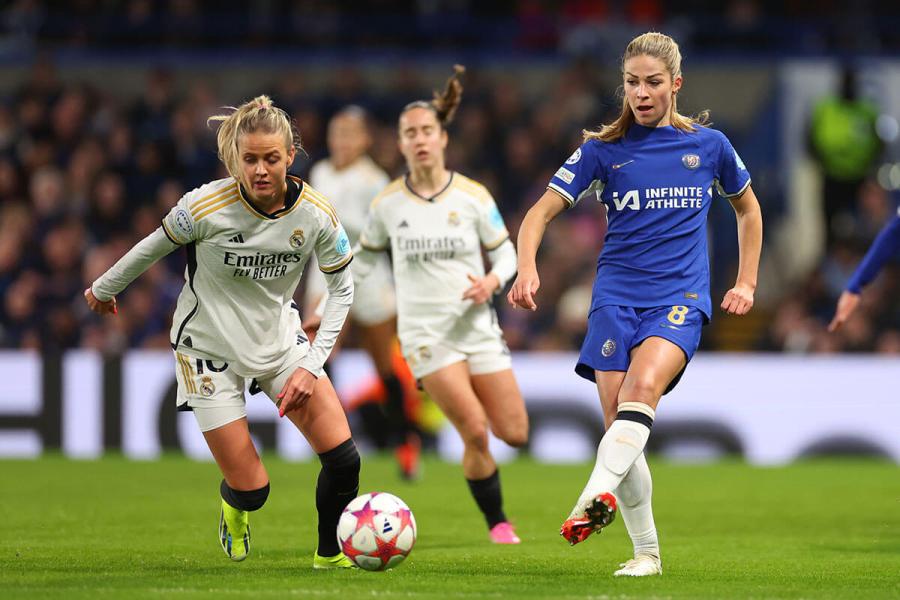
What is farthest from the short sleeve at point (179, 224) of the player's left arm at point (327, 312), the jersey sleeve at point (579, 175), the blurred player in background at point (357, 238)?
the blurred player in background at point (357, 238)

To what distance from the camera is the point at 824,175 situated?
18359 mm

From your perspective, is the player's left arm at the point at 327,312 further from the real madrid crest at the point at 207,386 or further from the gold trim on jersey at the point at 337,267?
the real madrid crest at the point at 207,386

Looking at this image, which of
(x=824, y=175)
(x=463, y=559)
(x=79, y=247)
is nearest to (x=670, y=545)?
(x=463, y=559)

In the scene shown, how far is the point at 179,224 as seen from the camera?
6488 mm

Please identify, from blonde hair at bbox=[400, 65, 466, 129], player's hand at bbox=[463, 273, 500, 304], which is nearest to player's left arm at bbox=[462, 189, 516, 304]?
player's hand at bbox=[463, 273, 500, 304]

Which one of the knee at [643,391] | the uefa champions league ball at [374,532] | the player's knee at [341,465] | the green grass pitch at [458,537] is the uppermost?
the knee at [643,391]

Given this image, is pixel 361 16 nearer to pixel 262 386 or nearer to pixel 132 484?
pixel 132 484

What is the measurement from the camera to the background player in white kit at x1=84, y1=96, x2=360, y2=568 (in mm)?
6492

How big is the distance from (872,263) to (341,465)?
148 inches

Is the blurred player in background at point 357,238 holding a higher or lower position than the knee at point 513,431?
higher

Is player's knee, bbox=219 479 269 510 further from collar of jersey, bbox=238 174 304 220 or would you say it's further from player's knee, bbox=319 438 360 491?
collar of jersey, bbox=238 174 304 220

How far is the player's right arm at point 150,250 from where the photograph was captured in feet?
21.3

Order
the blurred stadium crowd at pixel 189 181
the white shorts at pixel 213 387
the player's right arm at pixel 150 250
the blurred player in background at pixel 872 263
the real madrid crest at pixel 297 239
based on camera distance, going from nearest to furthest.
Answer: the player's right arm at pixel 150 250
the real madrid crest at pixel 297 239
the white shorts at pixel 213 387
the blurred player in background at pixel 872 263
the blurred stadium crowd at pixel 189 181

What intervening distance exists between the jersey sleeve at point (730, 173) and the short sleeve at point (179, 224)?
2.39m
